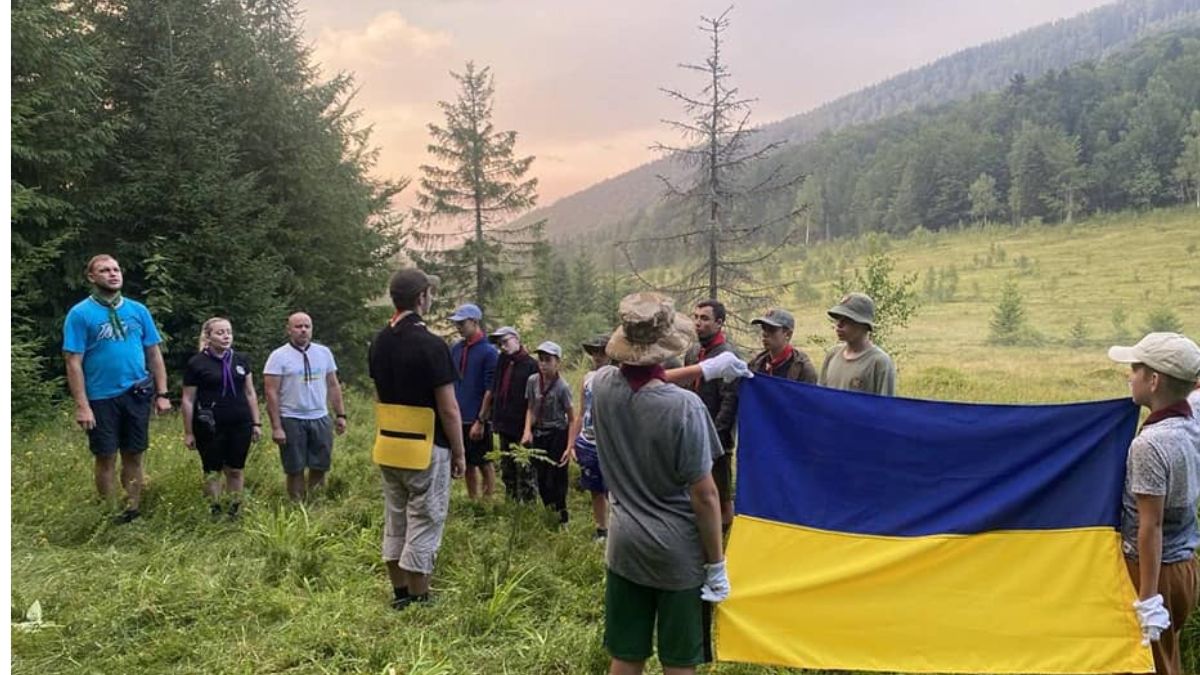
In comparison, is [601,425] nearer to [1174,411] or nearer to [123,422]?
[1174,411]

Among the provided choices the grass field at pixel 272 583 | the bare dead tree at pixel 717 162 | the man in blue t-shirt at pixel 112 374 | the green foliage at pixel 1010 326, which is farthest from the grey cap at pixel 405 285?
the green foliage at pixel 1010 326

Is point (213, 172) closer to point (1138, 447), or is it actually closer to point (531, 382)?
point (531, 382)

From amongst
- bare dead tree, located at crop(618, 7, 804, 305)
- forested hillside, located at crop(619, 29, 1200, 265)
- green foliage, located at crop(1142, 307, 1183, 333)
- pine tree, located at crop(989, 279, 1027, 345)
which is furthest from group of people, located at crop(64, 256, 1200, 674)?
forested hillside, located at crop(619, 29, 1200, 265)

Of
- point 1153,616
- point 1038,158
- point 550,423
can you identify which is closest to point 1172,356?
point 1153,616

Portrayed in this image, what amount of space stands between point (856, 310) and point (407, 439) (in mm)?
2864

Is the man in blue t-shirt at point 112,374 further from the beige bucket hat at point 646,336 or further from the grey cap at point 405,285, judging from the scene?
the beige bucket hat at point 646,336

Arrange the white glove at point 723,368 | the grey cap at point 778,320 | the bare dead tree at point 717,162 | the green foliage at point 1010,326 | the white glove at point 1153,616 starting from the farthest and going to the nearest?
the green foliage at point 1010,326
the bare dead tree at point 717,162
the grey cap at point 778,320
the white glove at point 723,368
the white glove at point 1153,616

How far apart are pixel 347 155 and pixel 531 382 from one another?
15.8m

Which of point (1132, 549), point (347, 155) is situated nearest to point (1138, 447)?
point (1132, 549)

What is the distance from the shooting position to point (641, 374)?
2.57 metres

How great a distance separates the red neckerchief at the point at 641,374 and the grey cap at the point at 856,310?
220cm

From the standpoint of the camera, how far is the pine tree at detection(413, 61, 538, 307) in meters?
26.6

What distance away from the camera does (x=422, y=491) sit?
4.08 metres

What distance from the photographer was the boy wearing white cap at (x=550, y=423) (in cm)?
615
